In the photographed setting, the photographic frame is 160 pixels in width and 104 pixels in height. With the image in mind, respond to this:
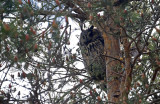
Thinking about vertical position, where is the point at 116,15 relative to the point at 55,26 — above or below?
above

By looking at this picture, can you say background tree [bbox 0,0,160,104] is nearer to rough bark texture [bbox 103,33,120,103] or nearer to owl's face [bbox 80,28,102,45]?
rough bark texture [bbox 103,33,120,103]

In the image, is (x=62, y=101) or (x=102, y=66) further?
(x=102, y=66)

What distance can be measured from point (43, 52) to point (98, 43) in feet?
7.69

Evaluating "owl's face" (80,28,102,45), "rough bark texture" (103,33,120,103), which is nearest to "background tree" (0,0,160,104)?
"rough bark texture" (103,33,120,103)

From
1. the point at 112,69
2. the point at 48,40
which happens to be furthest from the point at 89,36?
the point at 48,40

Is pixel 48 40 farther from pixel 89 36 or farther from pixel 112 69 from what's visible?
pixel 89 36

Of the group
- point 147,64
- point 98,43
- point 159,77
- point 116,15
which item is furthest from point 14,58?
point 98,43

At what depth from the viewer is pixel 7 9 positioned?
2.59 m

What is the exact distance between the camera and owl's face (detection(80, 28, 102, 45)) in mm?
5059

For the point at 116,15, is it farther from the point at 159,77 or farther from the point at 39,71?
the point at 159,77

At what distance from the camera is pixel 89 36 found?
5121 mm

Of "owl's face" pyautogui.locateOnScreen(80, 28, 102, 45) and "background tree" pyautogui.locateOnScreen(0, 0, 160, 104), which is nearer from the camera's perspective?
"background tree" pyautogui.locateOnScreen(0, 0, 160, 104)

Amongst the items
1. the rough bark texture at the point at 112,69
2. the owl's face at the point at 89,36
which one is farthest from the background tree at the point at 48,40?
the owl's face at the point at 89,36

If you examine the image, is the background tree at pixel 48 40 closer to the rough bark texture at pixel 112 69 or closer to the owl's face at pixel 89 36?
the rough bark texture at pixel 112 69
